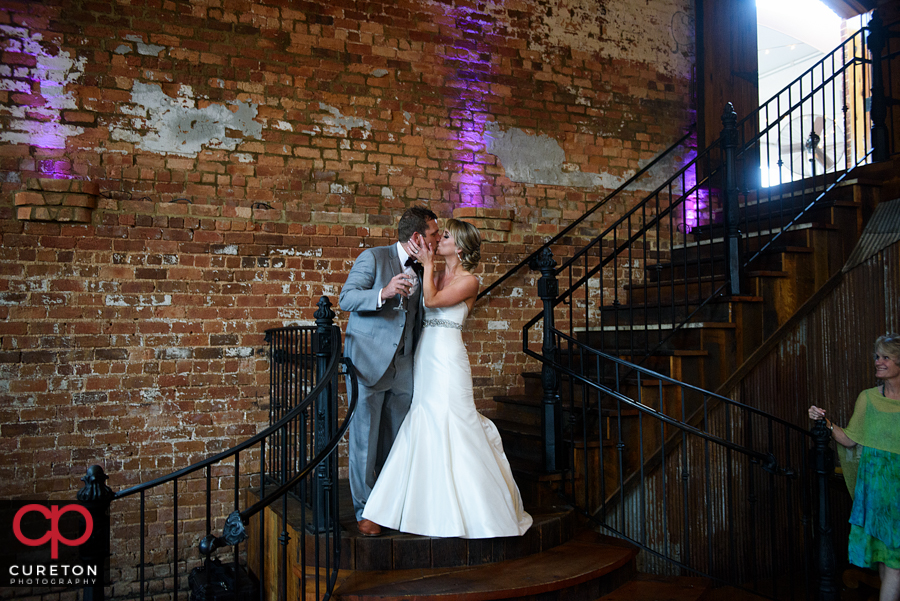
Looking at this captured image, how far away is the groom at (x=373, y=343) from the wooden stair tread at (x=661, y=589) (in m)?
1.27

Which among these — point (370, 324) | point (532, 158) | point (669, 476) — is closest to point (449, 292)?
point (370, 324)

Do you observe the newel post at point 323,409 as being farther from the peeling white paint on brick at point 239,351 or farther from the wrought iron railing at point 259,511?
the peeling white paint on brick at point 239,351

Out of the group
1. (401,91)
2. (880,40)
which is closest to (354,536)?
(401,91)

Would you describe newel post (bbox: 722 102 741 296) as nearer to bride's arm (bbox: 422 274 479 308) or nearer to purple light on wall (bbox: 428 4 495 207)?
purple light on wall (bbox: 428 4 495 207)

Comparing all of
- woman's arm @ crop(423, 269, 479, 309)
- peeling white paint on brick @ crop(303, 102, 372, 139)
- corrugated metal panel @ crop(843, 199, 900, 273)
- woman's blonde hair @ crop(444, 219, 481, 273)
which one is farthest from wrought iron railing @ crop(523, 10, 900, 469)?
peeling white paint on brick @ crop(303, 102, 372, 139)

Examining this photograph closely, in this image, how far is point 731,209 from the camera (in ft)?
14.7

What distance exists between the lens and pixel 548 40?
A: 18.0 ft

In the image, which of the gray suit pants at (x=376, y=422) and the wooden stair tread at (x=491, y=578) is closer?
the wooden stair tread at (x=491, y=578)

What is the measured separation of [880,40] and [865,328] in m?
2.37

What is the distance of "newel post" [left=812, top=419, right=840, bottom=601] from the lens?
11.2 feet

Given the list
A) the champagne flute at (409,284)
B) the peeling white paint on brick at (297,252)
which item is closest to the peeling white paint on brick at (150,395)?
the peeling white paint on brick at (297,252)

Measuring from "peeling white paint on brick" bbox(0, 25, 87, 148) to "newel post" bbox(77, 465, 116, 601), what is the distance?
2744mm

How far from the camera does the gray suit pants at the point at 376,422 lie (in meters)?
3.21

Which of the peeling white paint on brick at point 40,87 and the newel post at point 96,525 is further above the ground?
the peeling white paint on brick at point 40,87
